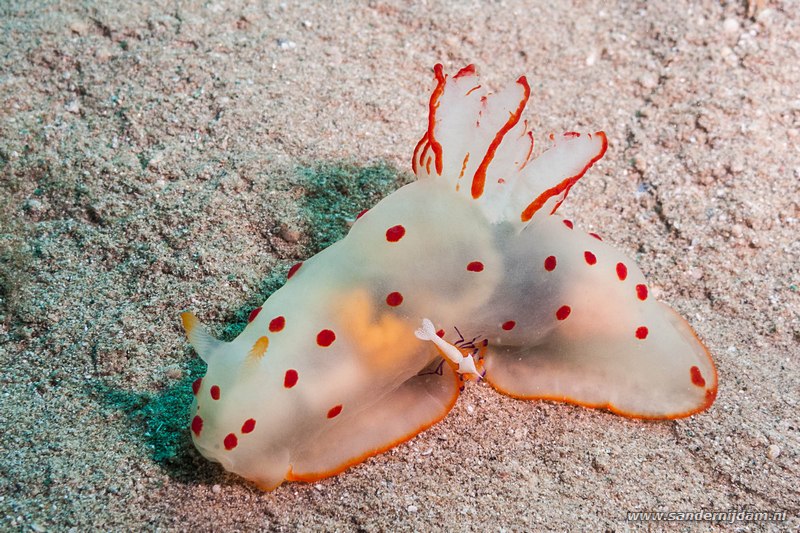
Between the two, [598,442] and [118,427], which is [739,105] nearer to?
[598,442]

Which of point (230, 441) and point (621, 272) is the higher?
point (621, 272)

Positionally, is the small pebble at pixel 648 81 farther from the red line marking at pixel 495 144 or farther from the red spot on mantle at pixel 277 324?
the red spot on mantle at pixel 277 324

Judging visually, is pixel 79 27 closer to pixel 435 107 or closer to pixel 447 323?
pixel 435 107

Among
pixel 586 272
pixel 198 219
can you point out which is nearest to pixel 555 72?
pixel 586 272

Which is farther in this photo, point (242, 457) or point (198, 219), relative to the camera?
point (198, 219)

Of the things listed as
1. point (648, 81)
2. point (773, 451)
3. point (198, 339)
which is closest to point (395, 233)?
point (198, 339)

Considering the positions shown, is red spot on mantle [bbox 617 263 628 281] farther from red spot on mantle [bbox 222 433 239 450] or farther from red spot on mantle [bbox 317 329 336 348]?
red spot on mantle [bbox 222 433 239 450]

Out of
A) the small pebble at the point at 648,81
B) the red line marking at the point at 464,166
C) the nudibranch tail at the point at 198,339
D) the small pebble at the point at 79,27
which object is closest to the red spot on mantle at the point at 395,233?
the red line marking at the point at 464,166
